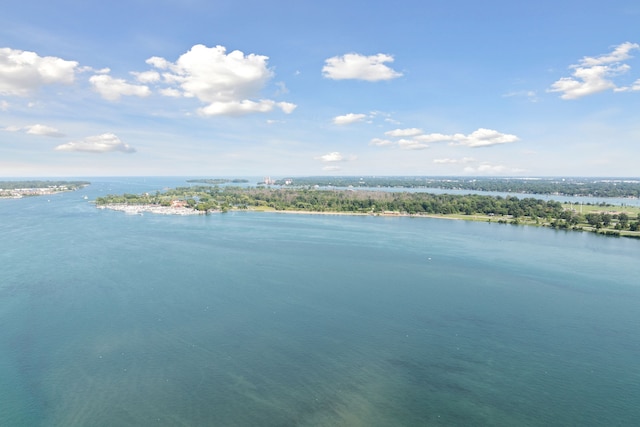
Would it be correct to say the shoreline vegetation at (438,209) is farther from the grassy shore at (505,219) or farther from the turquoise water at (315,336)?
the turquoise water at (315,336)

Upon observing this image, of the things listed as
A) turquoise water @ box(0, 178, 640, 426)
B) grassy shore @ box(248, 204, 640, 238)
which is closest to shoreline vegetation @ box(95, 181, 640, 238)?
grassy shore @ box(248, 204, 640, 238)

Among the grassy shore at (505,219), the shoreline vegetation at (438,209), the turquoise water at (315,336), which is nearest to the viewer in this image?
the turquoise water at (315,336)

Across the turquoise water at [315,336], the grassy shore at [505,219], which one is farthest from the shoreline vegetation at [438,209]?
the turquoise water at [315,336]

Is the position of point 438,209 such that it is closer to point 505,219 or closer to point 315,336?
point 505,219

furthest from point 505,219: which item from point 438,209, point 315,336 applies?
point 315,336

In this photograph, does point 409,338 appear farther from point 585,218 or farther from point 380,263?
point 585,218

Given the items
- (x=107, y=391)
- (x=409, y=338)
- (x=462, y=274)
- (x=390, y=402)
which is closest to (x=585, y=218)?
(x=462, y=274)

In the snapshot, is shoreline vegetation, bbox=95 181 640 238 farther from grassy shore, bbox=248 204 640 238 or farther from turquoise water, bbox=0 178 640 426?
turquoise water, bbox=0 178 640 426

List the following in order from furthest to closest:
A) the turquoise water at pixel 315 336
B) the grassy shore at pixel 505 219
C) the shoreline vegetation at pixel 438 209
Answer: the shoreline vegetation at pixel 438 209, the grassy shore at pixel 505 219, the turquoise water at pixel 315 336
